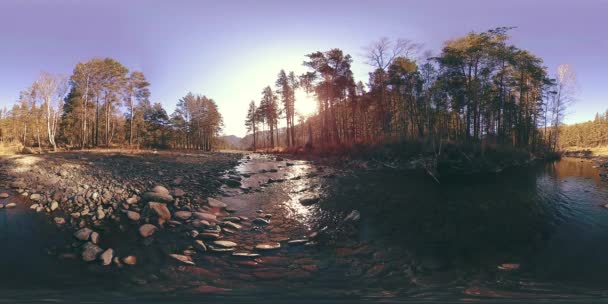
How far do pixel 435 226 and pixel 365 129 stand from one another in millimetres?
35052

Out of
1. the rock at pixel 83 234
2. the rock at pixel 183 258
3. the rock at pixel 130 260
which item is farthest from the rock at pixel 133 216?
the rock at pixel 183 258

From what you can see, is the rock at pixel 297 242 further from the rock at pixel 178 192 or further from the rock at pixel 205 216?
the rock at pixel 178 192

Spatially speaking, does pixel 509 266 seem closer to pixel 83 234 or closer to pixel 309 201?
pixel 309 201

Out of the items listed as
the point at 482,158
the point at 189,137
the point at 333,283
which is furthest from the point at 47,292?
the point at 189,137

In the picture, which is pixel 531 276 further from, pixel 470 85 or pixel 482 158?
pixel 470 85

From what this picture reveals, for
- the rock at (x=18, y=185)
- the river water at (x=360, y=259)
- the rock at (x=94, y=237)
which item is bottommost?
the river water at (x=360, y=259)

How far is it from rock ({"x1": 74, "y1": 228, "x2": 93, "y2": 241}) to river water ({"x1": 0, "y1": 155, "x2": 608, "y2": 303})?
377mm

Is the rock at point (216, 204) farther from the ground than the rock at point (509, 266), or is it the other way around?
the rock at point (216, 204)

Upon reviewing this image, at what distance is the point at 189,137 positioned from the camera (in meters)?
58.5

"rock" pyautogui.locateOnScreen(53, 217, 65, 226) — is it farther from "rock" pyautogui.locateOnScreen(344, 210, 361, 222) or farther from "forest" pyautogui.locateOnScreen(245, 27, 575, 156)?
"forest" pyautogui.locateOnScreen(245, 27, 575, 156)

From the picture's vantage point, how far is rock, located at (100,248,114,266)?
16.4 ft

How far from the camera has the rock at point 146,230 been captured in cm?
643

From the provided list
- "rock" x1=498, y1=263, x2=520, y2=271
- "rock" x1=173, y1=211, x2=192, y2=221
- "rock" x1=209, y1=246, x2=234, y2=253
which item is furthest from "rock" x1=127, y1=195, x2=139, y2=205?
"rock" x1=498, y1=263, x2=520, y2=271

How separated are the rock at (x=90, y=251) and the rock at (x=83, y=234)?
23.9 inches
